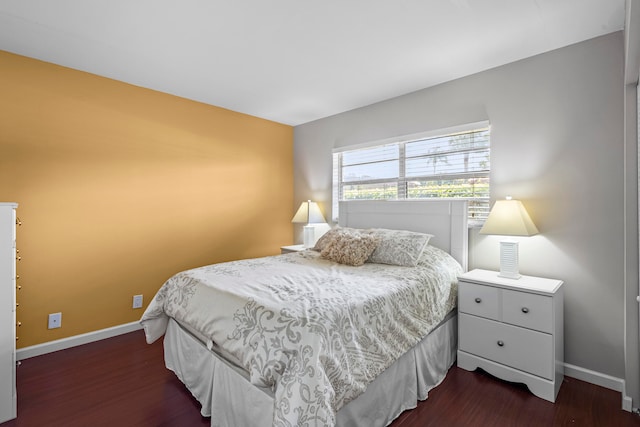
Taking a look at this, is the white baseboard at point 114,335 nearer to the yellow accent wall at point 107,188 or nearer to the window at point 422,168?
the yellow accent wall at point 107,188

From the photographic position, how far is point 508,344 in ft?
7.02

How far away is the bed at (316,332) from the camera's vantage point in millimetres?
1292

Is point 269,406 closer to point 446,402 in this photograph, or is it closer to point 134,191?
point 446,402

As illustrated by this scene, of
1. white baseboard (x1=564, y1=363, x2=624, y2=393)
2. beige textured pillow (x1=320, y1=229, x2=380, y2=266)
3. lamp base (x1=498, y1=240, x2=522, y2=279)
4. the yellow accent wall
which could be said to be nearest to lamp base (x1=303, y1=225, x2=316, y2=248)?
the yellow accent wall

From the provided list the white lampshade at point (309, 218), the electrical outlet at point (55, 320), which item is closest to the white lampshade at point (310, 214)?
the white lampshade at point (309, 218)

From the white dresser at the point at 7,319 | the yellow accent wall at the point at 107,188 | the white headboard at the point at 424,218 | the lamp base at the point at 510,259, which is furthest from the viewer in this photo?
the white headboard at the point at 424,218

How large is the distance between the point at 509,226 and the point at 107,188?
11.3 ft

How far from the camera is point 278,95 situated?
3.29m

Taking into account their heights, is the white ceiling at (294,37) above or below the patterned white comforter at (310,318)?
above

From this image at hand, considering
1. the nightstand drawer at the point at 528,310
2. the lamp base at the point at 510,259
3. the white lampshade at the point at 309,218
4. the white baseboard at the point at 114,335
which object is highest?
the white lampshade at the point at 309,218

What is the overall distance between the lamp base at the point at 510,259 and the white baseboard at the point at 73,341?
11.1 feet

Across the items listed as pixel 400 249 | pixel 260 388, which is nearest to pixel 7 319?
pixel 260 388

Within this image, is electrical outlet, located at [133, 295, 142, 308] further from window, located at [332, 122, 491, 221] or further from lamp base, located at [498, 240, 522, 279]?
lamp base, located at [498, 240, 522, 279]

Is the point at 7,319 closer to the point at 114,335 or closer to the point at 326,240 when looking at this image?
the point at 114,335
